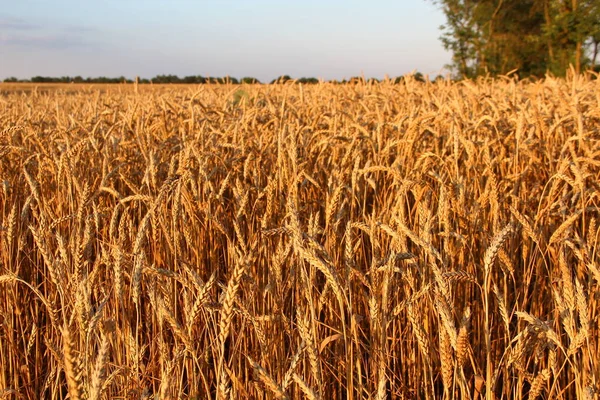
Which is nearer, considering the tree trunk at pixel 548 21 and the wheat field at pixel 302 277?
the wheat field at pixel 302 277

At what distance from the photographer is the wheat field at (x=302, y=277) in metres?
1.12

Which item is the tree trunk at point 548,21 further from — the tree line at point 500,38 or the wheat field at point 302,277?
the wheat field at point 302,277

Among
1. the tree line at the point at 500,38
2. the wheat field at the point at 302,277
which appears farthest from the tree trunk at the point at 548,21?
the wheat field at the point at 302,277

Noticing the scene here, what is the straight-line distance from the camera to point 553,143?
112 inches

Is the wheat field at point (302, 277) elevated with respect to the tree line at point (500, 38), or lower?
lower

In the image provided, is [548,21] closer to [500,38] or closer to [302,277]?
[500,38]

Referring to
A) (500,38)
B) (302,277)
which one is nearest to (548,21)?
(500,38)

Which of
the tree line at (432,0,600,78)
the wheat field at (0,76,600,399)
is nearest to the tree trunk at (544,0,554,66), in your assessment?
the tree line at (432,0,600,78)

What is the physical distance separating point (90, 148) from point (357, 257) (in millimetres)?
1508

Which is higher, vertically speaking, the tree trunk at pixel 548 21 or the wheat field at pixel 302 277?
the tree trunk at pixel 548 21

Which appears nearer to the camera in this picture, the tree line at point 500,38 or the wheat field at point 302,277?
the wheat field at point 302,277

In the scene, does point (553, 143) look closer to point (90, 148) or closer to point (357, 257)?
point (357, 257)

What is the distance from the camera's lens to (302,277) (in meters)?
1.20

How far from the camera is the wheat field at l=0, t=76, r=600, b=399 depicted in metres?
1.12
